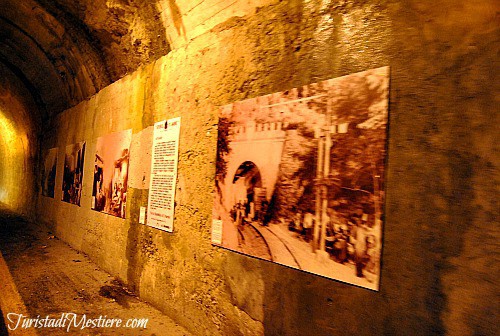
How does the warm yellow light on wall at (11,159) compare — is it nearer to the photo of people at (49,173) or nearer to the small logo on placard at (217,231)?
the photo of people at (49,173)

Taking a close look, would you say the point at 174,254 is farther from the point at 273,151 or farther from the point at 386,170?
the point at 386,170

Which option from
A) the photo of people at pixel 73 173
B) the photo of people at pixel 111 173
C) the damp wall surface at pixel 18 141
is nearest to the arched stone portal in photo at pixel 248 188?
the photo of people at pixel 111 173

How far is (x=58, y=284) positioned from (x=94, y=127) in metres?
3.05

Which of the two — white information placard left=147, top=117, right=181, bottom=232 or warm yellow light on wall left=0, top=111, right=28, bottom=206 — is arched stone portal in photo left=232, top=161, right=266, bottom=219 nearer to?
white information placard left=147, top=117, right=181, bottom=232

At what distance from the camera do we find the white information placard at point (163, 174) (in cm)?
341

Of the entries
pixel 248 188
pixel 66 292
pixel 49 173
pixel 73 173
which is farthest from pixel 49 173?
pixel 248 188

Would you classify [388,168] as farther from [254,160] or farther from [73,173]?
[73,173]

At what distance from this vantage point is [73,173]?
629 cm

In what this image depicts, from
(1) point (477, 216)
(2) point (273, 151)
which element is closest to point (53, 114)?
(2) point (273, 151)

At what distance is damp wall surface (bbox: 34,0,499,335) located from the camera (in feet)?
4.69

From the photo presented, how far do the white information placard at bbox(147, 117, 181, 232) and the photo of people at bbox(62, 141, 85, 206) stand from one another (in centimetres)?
314

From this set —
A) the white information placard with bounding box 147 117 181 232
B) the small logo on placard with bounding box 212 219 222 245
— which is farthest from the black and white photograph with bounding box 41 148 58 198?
the small logo on placard with bounding box 212 219 222 245

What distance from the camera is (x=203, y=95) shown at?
3141mm

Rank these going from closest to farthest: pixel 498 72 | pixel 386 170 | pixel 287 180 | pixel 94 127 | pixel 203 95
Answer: pixel 498 72 → pixel 386 170 → pixel 287 180 → pixel 203 95 → pixel 94 127
